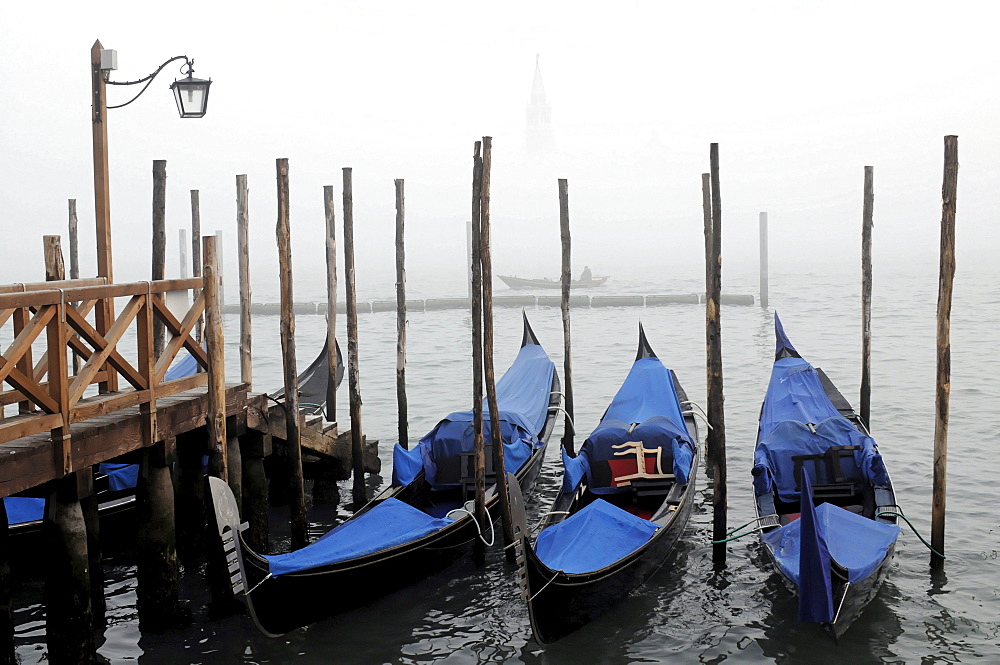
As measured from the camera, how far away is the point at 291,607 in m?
4.52

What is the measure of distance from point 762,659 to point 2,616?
3542 mm

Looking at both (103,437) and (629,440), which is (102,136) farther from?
(629,440)

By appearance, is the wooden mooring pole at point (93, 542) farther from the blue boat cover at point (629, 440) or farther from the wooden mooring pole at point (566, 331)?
the wooden mooring pole at point (566, 331)

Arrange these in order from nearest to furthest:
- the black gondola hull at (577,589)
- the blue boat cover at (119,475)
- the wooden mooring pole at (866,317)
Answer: the black gondola hull at (577,589)
the blue boat cover at (119,475)
the wooden mooring pole at (866,317)

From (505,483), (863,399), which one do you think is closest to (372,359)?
(863,399)

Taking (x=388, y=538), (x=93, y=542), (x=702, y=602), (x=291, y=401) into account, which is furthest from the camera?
(x=291, y=401)

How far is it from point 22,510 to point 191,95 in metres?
2.72

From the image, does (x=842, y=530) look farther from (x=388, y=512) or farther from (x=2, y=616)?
(x=2, y=616)

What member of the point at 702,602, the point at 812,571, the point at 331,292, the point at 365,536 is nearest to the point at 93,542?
the point at 365,536

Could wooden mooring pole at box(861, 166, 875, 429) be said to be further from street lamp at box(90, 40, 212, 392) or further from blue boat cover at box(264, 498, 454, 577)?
street lamp at box(90, 40, 212, 392)

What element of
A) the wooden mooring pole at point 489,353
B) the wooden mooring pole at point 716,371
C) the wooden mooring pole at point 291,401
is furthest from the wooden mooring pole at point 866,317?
the wooden mooring pole at point 291,401

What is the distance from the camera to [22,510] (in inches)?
219

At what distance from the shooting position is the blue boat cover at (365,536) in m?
4.47

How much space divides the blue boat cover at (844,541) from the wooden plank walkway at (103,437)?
10.3 ft
